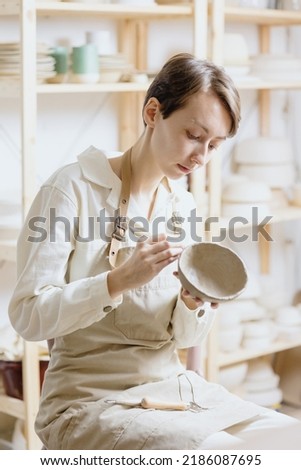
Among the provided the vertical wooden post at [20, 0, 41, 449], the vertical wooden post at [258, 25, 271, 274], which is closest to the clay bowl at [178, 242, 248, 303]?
the vertical wooden post at [20, 0, 41, 449]

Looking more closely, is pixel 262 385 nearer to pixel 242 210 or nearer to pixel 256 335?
pixel 256 335

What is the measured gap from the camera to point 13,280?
3094mm

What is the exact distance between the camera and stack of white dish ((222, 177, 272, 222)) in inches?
129

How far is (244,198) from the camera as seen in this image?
3291 millimetres

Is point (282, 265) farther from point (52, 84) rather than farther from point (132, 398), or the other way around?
point (132, 398)

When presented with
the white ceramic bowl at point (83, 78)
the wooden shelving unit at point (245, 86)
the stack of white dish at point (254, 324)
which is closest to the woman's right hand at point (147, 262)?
the white ceramic bowl at point (83, 78)

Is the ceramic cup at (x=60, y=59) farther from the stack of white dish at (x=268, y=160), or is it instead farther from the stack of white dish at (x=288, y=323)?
the stack of white dish at (x=288, y=323)

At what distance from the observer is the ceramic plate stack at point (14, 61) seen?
2.58 metres

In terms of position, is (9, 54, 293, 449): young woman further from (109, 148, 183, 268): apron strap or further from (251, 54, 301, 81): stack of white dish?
(251, 54, 301, 81): stack of white dish

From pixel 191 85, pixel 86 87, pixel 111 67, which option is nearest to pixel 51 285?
pixel 191 85

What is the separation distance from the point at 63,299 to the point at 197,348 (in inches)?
17.2

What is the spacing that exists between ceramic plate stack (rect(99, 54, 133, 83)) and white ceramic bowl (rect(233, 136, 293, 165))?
794mm

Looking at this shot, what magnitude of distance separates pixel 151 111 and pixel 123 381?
0.55 meters
